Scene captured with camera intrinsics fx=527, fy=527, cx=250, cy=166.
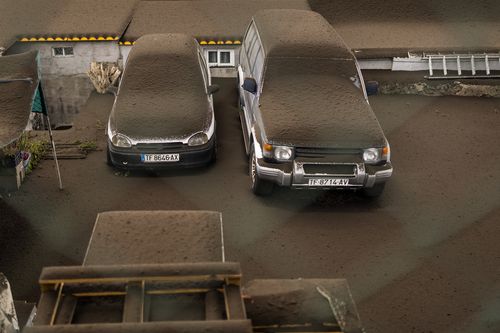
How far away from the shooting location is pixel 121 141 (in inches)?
320

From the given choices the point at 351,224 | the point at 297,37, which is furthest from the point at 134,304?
the point at 297,37

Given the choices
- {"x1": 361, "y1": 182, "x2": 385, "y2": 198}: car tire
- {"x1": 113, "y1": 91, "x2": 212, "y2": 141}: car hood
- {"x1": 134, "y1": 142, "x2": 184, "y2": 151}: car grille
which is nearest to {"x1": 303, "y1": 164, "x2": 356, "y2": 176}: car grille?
{"x1": 361, "y1": 182, "x2": 385, "y2": 198}: car tire

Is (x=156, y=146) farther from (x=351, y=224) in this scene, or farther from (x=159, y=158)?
(x=351, y=224)

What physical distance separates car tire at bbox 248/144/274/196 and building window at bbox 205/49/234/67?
449cm

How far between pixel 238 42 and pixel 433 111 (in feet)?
14.7

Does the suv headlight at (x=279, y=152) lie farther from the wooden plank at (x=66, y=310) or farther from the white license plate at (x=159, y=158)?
the wooden plank at (x=66, y=310)

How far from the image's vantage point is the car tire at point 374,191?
7880mm

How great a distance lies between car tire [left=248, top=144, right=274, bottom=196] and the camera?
7895 mm

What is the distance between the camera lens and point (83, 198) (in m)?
8.03

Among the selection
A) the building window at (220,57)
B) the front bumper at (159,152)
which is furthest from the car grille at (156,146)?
the building window at (220,57)

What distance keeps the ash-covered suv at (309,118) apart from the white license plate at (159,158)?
1231 millimetres

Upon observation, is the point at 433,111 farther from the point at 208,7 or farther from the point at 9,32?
the point at 9,32

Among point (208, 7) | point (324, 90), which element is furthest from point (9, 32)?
point (324, 90)

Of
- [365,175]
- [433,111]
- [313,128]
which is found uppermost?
[313,128]
